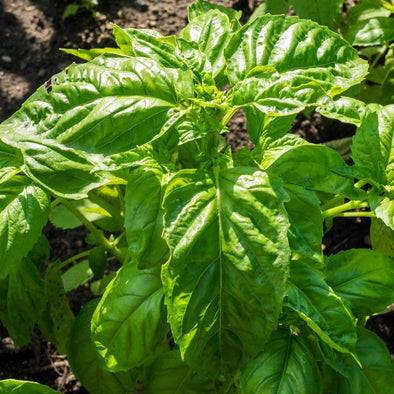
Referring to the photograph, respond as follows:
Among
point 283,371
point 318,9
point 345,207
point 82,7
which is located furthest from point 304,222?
point 82,7

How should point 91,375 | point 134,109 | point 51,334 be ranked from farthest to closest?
1. point 51,334
2. point 91,375
3. point 134,109

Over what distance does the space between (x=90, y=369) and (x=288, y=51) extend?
3.57 ft

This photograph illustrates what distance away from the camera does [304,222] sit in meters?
1.32

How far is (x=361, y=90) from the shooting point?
8.18ft

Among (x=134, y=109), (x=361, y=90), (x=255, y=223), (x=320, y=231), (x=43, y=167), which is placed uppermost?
(x=134, y=109)

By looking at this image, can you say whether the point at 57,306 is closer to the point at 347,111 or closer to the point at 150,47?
the point at 150,47

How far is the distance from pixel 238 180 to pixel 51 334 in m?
1.04

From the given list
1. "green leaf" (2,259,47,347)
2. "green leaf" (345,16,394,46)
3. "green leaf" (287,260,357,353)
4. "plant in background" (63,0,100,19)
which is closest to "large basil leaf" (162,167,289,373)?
"green leaf" (287,260,357,353)

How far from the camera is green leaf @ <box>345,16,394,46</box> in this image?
2.17 meters

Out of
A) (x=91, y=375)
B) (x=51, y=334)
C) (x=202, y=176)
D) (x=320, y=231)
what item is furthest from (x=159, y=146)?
(x=51, y=334)

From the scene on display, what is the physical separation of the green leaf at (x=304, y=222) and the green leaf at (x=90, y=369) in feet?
2.32

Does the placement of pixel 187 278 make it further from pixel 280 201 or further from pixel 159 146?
pixel 159 146

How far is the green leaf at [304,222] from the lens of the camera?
50.9 inches

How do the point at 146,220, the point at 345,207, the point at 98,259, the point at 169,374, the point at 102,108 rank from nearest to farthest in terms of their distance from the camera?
the point at 102,108
the point at 146,220
the point at 345,207
the point at 169,374
the point at 98,259
